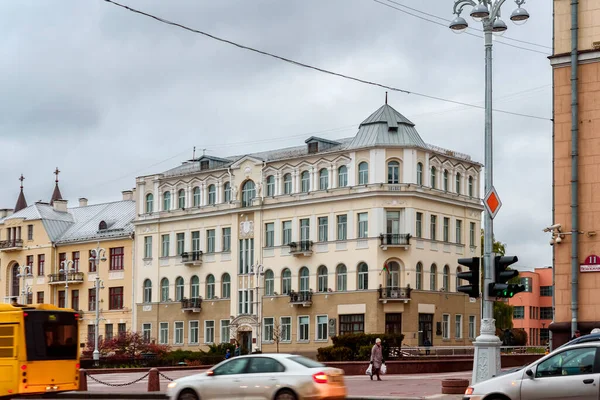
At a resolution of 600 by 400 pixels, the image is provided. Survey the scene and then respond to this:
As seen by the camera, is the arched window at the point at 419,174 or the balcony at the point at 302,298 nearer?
the arched window at the point at 419,174

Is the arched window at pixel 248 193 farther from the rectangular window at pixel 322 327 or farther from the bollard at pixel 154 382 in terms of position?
the bollard at pixel 154 382

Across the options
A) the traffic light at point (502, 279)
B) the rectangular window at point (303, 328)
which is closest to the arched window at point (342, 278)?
the rectangular window at point (303, 328)

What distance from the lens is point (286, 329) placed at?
251ft

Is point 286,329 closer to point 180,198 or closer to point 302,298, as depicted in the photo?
point 302,298

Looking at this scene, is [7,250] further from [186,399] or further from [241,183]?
[186,399]

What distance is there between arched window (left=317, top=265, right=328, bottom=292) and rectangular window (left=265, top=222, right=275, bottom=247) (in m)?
5.10

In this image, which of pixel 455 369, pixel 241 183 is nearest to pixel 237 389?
pixel 455 369

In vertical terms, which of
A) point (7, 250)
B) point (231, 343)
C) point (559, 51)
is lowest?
point (231, 343)

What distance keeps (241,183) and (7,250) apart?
28098mm

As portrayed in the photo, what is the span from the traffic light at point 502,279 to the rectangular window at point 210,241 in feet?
195

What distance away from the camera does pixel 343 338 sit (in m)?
53.7

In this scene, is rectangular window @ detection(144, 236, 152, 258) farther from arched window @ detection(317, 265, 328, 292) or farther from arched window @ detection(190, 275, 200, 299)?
arched window @ detection(317, 265, 328, 292)

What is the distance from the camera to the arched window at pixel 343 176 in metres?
75.0

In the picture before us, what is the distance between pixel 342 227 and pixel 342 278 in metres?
3.62
